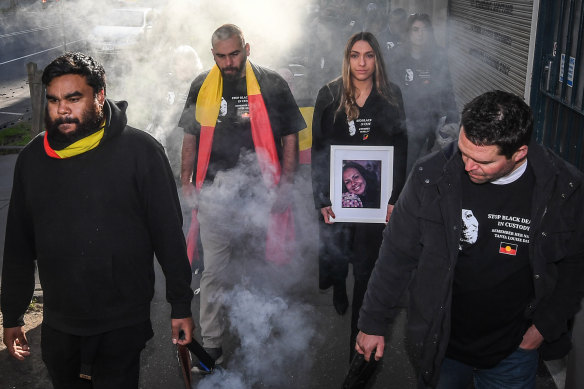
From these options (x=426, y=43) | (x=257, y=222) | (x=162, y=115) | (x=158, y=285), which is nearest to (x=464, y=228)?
(x=257, y=222)

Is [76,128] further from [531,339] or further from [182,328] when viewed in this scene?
[531,339]

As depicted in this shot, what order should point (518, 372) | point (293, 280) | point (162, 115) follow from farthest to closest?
point (162, 115)
point (293, 280)
point (518, 372)

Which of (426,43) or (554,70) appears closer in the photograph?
(554,70)

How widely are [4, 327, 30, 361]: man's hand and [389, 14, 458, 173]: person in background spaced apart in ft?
12.3

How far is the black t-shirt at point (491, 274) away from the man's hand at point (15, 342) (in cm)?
191

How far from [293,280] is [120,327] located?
250cm

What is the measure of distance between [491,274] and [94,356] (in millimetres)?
1731

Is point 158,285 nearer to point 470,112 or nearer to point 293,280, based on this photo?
point 293,280

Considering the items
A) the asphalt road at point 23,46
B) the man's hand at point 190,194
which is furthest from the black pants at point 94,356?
the asphalt road at point 23,46

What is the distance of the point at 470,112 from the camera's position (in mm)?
2473

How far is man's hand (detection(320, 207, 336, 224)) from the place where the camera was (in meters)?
4.41

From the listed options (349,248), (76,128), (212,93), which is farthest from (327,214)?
(76,128)

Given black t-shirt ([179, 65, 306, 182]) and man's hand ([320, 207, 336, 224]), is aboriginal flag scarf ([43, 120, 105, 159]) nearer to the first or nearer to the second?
black t-shirt ([179, 65, 306, 182])

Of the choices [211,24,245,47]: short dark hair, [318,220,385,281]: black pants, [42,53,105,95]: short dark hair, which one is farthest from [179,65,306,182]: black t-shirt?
[42,53,105,95]: short dark hair
